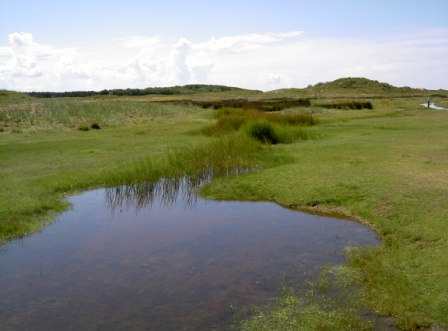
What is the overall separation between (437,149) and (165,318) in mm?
17220

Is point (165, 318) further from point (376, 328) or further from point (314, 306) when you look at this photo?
point (376, 328)

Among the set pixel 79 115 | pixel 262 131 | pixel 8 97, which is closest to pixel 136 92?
pixel 8 97

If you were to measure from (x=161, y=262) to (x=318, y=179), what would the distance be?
772 cm

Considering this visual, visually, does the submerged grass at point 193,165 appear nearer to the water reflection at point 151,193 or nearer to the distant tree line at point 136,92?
the water reflection at point 151,193

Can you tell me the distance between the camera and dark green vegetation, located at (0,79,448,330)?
8.67 metres

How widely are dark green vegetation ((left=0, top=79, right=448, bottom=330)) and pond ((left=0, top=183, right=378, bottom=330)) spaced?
2.72 ft

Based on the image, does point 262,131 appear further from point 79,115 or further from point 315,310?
point 79,115

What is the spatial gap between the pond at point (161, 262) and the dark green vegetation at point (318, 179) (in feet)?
2.72

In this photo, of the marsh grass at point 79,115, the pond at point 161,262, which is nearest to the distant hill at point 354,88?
the marsh grass at point 79,115

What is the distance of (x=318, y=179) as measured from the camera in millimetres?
16969

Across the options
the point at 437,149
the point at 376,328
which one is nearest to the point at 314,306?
the point at 376,328

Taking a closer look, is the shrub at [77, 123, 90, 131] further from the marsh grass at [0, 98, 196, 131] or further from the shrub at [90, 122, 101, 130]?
the shrub at [90, 122, 101, 130]

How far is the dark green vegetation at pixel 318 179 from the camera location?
8.67 m

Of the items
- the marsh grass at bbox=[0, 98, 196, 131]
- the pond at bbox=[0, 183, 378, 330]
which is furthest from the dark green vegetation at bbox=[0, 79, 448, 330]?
the marsh grass at bbox=[0, 98, 196, 131]
